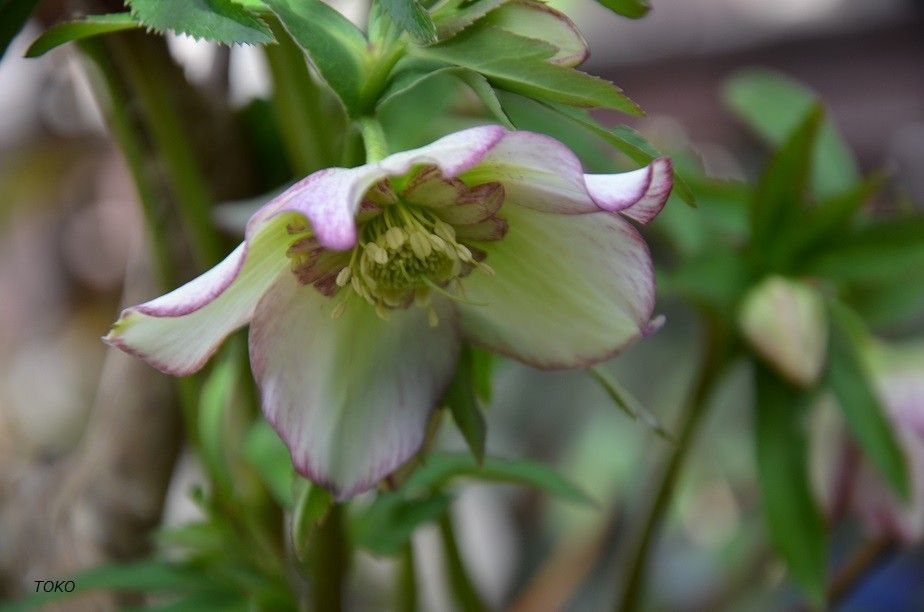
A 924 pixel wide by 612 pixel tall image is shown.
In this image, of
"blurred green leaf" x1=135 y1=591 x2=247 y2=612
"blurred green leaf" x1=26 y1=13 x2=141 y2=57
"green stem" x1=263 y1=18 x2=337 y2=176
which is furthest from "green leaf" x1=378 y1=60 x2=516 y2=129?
"blurred green leaf" x1=135 y1=591 x2=247 y2=612

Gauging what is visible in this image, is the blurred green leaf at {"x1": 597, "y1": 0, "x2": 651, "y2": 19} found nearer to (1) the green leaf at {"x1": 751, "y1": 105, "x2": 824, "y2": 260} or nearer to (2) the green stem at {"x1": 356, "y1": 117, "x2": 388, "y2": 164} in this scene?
(2) the green stem at {"x1": 356, "y1": 117, "x2": 388, "y2": 164}

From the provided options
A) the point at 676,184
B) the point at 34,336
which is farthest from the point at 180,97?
the point at 34,336

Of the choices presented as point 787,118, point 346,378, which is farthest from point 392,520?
point 787,118

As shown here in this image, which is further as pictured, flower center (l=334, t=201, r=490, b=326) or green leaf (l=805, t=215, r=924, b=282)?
green leaf (l=805, t=215, r=924, b=282)

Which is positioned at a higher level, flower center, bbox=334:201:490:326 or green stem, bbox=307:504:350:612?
flower center, bbox=334:201:490:326

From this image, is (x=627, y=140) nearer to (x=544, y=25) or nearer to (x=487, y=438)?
(x=544, y=25)

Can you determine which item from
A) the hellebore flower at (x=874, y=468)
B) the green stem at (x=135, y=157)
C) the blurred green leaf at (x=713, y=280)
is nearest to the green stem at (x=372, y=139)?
the green stem at (x=135, y=157)

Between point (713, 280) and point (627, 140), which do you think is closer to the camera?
point (627, 140)
